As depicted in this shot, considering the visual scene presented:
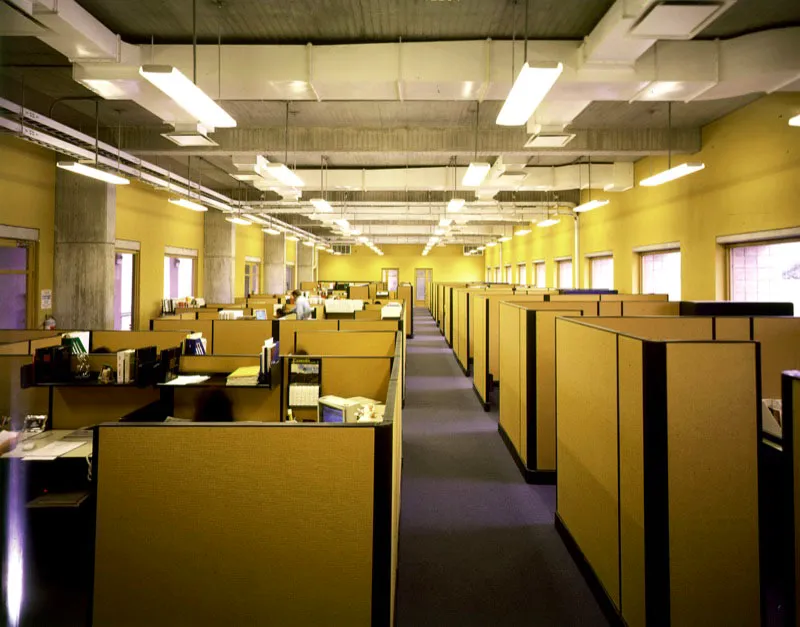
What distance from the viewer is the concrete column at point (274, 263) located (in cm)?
1522

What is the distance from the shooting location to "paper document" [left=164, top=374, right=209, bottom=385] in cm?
285

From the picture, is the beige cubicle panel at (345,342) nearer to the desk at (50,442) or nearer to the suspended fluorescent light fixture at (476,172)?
the desk at (50,442)

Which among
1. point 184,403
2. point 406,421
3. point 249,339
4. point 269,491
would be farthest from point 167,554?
point 406,421

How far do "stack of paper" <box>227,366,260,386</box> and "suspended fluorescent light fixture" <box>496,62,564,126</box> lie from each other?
2.37m

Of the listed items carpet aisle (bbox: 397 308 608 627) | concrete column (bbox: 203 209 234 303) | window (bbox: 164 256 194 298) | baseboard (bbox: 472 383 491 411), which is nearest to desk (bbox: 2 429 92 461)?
carpet aisle (bbox: 397 308 608 627)

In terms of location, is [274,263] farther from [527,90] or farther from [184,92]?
[527,90]

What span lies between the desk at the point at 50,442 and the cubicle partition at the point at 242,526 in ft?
3.59

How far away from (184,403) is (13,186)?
4834 mm

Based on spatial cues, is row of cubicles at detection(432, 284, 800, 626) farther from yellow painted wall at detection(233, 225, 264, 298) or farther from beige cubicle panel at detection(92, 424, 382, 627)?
yellow painted wall at detection(233, 225, 264, 298)

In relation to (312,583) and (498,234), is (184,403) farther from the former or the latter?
(498,234)

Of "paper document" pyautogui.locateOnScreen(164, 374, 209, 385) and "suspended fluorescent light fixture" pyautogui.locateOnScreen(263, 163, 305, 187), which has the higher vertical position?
"suspended fluorescent light fixture" pyautogui.locateOnScreen(263, 163, 305, 187)

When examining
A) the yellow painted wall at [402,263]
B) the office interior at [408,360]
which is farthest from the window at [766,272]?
the yellow painted wall at [402,263]

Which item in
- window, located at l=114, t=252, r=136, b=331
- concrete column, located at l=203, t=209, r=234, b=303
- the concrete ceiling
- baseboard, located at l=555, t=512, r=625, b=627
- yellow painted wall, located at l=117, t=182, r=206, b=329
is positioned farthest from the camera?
concrete column, located at l=203, t=209, r=234, b=303

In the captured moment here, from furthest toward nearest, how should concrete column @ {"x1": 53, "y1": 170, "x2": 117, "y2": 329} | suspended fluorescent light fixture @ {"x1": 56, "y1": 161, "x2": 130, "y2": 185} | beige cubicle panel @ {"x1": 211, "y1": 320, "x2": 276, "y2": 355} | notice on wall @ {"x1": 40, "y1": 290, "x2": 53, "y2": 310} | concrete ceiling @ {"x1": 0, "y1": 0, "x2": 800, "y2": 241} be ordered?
concrete column @ {"x1": 53, "y1": 170, "x2": 117, "y2": 329} → notice on wall @ {"x1": 40, "y1": 290, "x2": 53, "y2": 310} → suspended fluorescent light fixture @ {"x1": 56, "y1": 161, "x2": 130, "y2": 185} → beige cubicle panel @ {"x1": 211, "y1": 320, "x2": 276, "y2": 355} → concrete ceiling @ {"x1": 0, "y1": 0, "x2": 800, "y2": 241}
